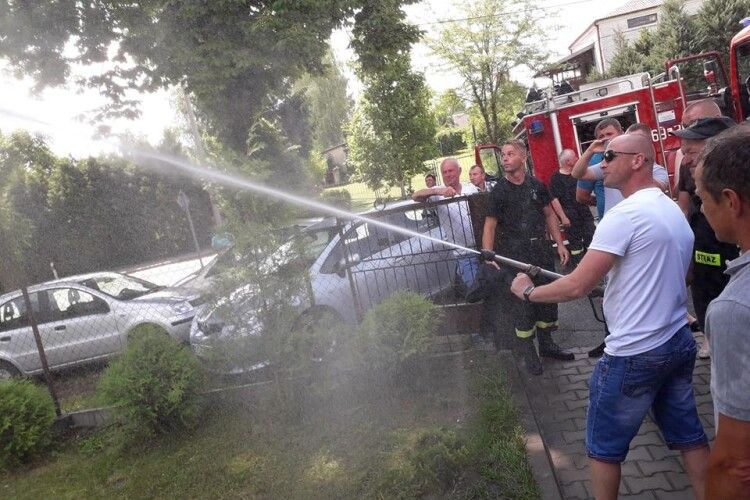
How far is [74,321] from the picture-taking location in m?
7.18

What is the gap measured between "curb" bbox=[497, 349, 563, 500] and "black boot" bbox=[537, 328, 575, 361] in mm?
324

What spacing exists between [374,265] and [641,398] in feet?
10.7

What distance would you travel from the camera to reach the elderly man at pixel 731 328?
3.89ft

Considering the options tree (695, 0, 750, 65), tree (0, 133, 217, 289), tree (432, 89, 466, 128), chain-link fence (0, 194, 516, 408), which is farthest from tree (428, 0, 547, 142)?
chain-link fence (0, 194, 516, 408)

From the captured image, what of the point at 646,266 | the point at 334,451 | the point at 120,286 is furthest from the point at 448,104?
the point at 646,266

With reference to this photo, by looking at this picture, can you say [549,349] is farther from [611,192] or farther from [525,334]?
[611,192]

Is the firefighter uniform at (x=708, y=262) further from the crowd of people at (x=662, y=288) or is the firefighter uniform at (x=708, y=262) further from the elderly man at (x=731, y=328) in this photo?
the elderly man at (x=731, y=328)

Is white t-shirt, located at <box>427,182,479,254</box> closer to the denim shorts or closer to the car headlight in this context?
the denim shorts

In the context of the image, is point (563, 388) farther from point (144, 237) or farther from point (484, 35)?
point (144, 237)

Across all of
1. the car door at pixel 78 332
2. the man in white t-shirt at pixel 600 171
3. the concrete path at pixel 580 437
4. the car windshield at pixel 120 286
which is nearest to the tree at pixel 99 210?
the car windshield at pixel 120 286

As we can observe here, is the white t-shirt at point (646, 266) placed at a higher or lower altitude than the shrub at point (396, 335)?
higher

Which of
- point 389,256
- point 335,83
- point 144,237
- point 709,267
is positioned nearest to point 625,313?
point 709,267

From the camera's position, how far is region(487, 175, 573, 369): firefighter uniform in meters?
4.27

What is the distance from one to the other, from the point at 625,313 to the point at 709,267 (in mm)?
1087
